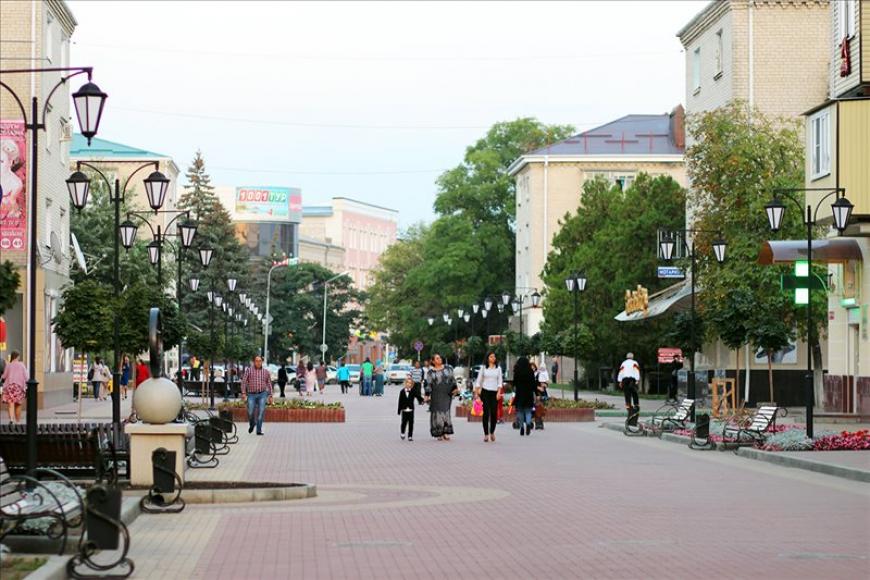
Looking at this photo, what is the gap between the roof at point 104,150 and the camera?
358ft

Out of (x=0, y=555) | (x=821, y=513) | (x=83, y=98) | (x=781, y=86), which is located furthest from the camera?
(x=781, y=86)

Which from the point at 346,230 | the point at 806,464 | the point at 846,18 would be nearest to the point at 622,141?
the point at 846,18

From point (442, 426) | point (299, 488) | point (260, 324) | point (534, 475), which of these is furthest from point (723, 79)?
point (260, 324)

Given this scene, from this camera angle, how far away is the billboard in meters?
174

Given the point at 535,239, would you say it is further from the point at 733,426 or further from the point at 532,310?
the point at 733,426

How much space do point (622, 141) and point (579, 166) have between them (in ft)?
9.61

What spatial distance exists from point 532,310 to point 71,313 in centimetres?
6899

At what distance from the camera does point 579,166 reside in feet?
327

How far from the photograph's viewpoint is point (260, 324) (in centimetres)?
12212

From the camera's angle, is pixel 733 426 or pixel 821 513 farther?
pixel 733 426

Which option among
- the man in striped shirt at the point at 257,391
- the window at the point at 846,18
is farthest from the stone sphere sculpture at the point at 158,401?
the window at the point at 846,18

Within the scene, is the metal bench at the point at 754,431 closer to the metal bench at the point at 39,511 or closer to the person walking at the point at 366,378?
the metal bench at the point at 39,511

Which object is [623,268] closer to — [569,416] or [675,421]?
[569,416]

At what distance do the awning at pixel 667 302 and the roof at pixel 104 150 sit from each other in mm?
49800
